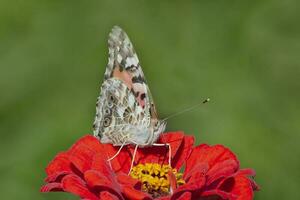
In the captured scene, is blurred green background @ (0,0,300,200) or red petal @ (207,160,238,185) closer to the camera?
red petal @ (207,160,238,185)

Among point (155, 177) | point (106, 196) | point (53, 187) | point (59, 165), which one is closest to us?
point (106, 196)

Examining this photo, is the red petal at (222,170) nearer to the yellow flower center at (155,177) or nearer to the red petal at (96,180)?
the yellow flower center at (155,177)

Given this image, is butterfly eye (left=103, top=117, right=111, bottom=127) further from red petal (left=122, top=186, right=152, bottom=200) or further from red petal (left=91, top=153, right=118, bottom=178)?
red petal (left=122, top=186, right=152, bottom=200)

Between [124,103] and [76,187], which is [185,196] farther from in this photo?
[124,103]

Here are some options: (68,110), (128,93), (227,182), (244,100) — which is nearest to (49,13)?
(68,110)

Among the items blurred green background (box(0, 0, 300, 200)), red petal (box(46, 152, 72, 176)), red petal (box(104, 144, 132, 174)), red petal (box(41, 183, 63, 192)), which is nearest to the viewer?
red petal (box(41, 183, 63, 192))

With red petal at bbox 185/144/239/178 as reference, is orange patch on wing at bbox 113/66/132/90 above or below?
above

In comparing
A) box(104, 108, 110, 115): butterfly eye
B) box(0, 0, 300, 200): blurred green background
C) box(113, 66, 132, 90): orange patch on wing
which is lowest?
box(0, 0, 300, 200): blurred green background

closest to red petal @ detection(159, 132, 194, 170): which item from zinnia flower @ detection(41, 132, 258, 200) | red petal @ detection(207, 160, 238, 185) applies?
zinnia flower @ detection(41, 132, 258, 200)

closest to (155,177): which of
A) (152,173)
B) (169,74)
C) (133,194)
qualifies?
(152,173)
